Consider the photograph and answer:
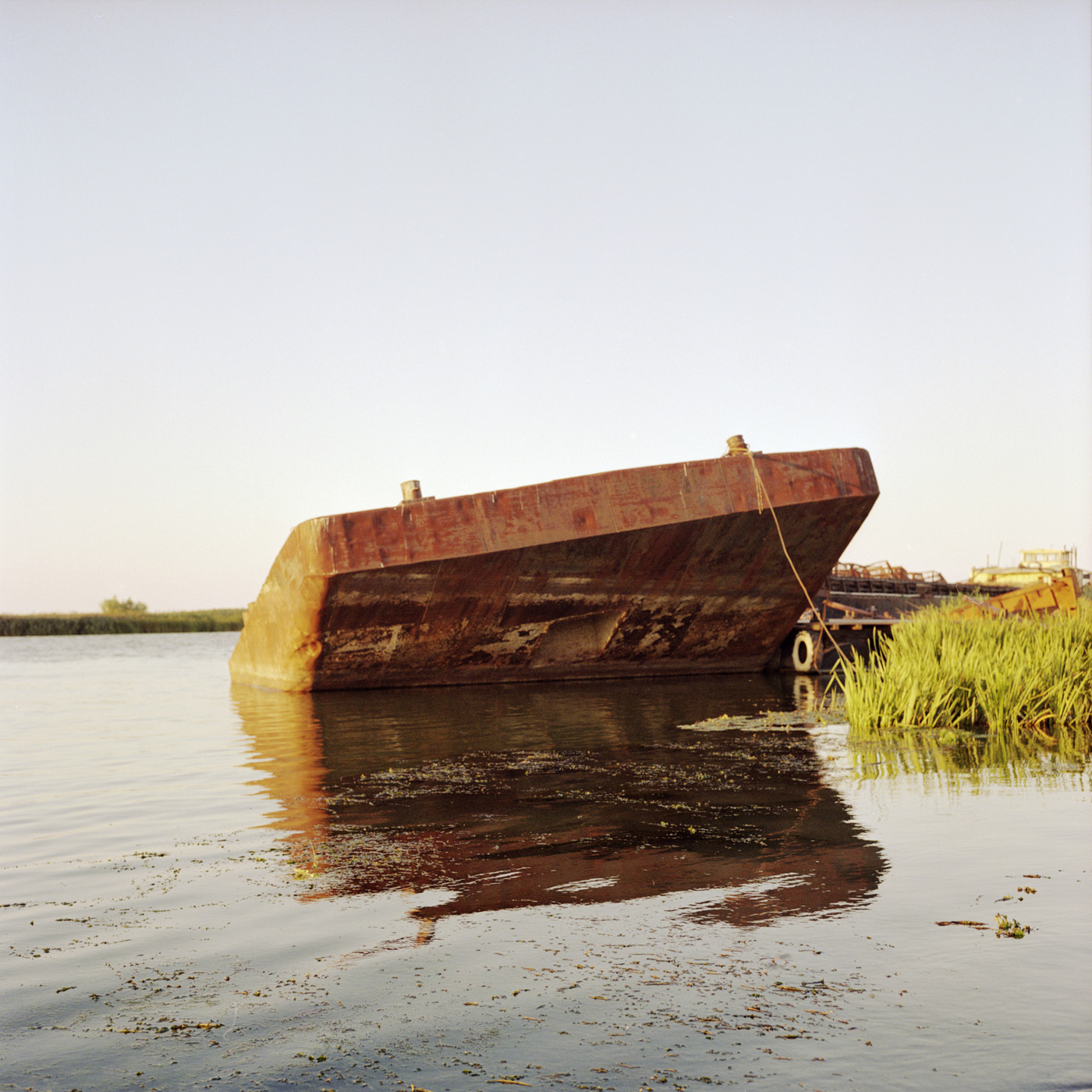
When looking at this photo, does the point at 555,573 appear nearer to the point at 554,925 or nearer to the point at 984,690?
the point at 984,690

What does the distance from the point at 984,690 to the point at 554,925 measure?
6286 millimetres

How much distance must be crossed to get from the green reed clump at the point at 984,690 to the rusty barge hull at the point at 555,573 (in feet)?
13.8

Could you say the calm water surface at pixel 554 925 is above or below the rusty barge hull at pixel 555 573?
below

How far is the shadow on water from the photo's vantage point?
12.0 feet

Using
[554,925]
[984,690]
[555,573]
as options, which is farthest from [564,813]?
[555,573]

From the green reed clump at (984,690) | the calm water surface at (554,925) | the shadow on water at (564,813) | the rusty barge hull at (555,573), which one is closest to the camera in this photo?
the calm water surface at (554,925)

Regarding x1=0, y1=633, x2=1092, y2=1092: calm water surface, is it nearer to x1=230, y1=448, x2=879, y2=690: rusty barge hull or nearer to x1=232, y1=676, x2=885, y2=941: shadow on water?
x1=232, y1=676, x2=885, y2=941: shadow on water

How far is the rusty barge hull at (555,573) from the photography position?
39.3ft

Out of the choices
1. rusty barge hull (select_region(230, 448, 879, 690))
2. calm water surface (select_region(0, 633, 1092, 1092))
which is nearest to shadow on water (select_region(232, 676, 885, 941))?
calm water surface (select_region(0, 633, 1092, 1092))

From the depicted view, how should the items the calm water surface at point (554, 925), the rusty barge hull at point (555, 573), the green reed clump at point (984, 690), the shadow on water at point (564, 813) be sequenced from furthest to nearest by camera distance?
1. the rusty barge hull at point (555, 573)
2. the green reed clump at point (984, 690)
3. the shadow on water at point (564, 813)
4. the calm water surface at point (554, 925)

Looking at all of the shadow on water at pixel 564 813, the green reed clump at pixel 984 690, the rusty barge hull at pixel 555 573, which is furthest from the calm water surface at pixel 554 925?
the rusty barge hull at pixel 555 573

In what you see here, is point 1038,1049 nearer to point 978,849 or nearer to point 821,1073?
point 821,1073

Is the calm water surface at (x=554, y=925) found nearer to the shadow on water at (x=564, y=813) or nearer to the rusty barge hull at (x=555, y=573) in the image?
the shadow on water at (x=564, y=813)

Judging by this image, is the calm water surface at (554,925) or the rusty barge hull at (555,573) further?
the rusty barge hull at (555,573)
